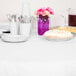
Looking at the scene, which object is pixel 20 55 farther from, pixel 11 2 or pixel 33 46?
pixel 11 2

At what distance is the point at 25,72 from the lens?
77 centimetres

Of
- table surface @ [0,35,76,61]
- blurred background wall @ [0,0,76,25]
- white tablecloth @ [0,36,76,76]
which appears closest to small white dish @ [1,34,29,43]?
table surface @ [0,35,76,61]

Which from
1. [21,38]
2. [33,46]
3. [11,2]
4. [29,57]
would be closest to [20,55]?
[29,57]

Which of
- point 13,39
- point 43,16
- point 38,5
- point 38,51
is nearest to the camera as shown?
point 38,51

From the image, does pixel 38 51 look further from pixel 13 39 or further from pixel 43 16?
pixel 43 16

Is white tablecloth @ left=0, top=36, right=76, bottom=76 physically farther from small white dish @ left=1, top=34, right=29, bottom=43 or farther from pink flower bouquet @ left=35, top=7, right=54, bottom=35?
pink flower bouquet @ left=35, top=7, right=54, bottom=35

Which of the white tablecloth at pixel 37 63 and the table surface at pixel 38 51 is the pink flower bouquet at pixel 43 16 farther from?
the white tablecloth at pixel 37 63

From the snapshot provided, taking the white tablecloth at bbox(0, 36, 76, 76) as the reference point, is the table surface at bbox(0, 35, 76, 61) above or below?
above

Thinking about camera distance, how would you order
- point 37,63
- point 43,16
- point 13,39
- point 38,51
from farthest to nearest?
point 43,16 < point 13,39 < point 38,51 < point 37,63

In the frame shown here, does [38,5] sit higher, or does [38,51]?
[38,5]

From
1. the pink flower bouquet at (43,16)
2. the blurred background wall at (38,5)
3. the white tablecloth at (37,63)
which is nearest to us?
the white tablecloth at (37,63)

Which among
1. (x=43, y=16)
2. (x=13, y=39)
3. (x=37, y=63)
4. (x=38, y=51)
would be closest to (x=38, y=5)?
(x=43, y=16)

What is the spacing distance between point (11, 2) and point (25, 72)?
4.94 feet

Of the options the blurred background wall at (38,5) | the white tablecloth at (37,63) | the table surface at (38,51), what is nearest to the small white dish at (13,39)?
the table surface at (38,51)
